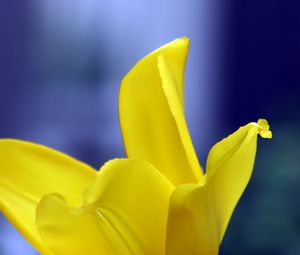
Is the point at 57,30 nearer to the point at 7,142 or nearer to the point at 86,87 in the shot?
the point at 86,87

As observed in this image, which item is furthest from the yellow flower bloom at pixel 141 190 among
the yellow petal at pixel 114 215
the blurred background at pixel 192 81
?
the blurred background at pixel 192 81

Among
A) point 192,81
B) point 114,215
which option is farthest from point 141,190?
point 192,81

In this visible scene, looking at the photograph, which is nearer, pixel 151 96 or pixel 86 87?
pixel 151 96

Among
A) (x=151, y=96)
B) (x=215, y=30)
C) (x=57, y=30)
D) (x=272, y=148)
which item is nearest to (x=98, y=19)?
(x=57, y=30)

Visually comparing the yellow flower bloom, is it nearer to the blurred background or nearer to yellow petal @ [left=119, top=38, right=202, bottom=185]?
yellow petal @ [left=119, top=38, right=202, bottom=185]

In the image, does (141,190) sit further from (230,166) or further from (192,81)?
(192,81)

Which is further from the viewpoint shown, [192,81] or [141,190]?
[192,81]
